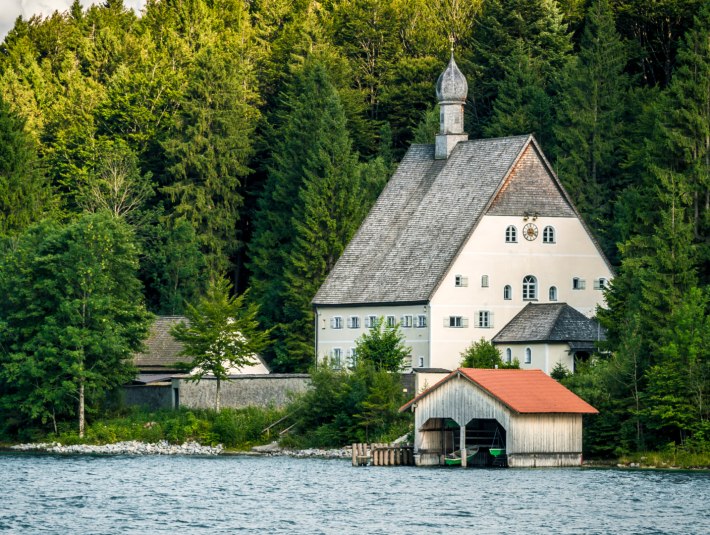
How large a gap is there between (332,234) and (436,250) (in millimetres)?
13392

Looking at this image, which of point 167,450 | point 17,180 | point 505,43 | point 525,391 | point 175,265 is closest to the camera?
point 525,391

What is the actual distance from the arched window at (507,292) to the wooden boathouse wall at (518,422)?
19.7 m

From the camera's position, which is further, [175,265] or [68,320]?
[175,265]

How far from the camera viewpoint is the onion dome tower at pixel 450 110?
106625 mm

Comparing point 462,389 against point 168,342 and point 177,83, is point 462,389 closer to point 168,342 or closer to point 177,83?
point 168,342

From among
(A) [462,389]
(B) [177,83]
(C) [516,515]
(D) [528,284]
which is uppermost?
(B) [177,83]

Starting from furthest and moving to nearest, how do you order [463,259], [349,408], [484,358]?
[463,259] < [484,358] < [349,408]

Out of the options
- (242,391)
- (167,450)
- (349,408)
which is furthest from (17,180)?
(349,408)

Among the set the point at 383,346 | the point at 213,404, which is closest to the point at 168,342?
the point at 213,404

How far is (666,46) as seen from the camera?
406ft

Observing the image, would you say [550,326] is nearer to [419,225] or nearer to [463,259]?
[463,259]

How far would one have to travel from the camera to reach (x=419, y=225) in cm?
10306

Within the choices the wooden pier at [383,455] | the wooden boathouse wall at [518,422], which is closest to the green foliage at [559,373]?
the wooden pier at [383,455]

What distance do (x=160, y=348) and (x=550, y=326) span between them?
21.4 metres
